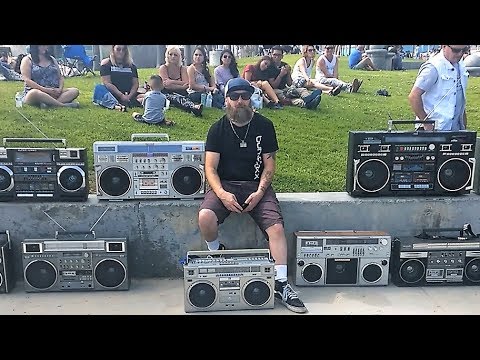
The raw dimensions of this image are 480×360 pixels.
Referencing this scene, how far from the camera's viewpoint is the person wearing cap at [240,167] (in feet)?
11.1

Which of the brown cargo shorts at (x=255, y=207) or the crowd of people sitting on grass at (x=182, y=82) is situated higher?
the crowd of people sitting on grass at (x=182, y=82)

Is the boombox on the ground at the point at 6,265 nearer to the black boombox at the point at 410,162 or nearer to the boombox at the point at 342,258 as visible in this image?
the boombox at the point at 342,258

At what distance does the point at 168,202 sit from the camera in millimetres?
3572

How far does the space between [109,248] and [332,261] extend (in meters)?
1.47

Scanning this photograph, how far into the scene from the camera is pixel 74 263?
3.29 m

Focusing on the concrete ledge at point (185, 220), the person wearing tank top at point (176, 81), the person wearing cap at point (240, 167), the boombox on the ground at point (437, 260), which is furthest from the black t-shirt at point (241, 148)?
the person wearing tank top at point (176, 81)

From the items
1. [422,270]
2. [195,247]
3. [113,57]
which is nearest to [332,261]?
[422,270]

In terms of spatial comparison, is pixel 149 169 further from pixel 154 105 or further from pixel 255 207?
pixel 154 105

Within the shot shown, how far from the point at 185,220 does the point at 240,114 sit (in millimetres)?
838

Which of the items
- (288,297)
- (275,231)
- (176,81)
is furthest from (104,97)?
(288,297)

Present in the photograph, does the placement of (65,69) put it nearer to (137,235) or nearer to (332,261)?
(137,235)

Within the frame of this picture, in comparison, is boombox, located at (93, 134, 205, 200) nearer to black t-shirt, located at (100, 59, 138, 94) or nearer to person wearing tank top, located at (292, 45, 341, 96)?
black t-shirt, located at (100, 59, 138, 94)

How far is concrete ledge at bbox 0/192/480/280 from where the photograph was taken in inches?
139

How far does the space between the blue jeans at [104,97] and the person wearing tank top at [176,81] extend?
0.48m
